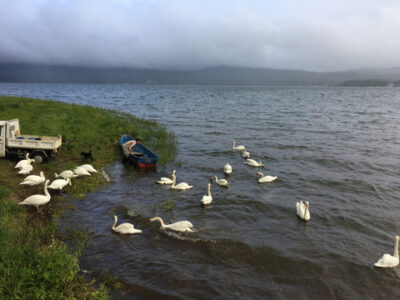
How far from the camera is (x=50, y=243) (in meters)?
10.2

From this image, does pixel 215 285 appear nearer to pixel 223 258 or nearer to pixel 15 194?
pixel 223 258

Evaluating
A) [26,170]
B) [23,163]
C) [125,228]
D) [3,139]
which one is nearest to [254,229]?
[125,228]

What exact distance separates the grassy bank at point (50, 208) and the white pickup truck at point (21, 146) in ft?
2.02

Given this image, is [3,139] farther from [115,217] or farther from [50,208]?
[115,217]

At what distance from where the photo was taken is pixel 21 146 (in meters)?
17.8

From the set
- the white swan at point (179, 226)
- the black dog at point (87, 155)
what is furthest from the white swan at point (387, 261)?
the black dog at point (87, 155)

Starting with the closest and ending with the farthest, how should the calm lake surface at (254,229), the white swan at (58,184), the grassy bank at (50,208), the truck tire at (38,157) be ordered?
the grassy bank at (50,208), the calm lake surface at (254,229), the white swan at (58,184), the truck tire at (38,157)

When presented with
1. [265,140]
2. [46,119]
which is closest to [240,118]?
[265,140]

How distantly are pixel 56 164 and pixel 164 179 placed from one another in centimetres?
723

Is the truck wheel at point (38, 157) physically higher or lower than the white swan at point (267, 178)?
higher

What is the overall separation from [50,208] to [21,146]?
691cm

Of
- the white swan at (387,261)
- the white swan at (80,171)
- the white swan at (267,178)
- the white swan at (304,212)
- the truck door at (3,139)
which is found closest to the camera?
the white swan at (387,261)

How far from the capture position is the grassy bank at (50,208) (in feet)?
23.0

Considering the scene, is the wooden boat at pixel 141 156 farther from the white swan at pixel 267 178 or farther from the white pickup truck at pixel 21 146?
the white swan at pixel 267 178
